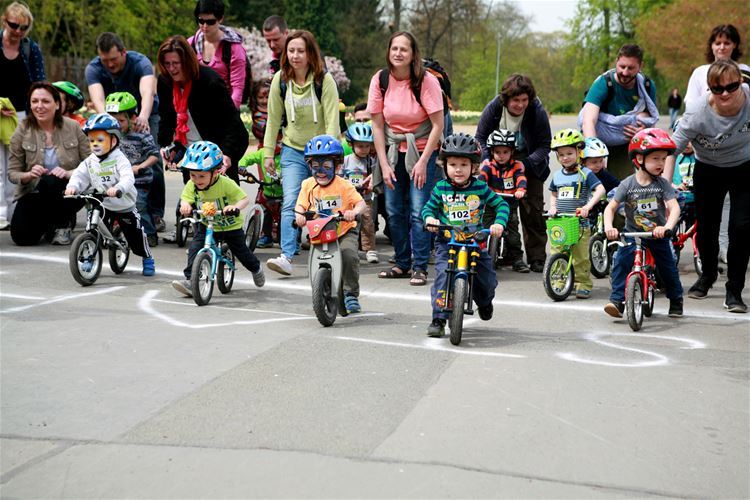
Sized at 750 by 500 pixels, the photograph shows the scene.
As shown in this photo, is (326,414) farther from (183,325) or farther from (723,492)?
(183,325)

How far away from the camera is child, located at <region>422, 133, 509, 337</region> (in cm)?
745

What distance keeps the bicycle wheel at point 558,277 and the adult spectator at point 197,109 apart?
3.28 meters

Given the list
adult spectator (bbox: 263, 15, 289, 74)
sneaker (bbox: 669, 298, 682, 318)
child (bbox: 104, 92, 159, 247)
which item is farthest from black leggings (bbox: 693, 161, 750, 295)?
child (bbox: 104, 92, 159, 247)

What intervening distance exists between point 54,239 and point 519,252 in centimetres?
503

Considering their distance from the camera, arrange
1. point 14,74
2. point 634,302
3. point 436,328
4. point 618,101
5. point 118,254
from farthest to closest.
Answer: point 14,74
point 618,101
point 118,254
point 634,302
point 436,328

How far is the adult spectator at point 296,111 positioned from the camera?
31.3ft

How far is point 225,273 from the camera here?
360 inches

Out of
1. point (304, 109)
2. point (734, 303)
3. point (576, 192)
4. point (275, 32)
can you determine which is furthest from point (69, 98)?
point (734, 303)

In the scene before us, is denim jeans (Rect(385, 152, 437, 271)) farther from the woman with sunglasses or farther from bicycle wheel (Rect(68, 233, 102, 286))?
bicycle wheel (Rect(68, 233, 102, 286))

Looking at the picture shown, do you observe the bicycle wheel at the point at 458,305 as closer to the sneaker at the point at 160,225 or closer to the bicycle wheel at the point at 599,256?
the bicycle wheel at the point at 599,256

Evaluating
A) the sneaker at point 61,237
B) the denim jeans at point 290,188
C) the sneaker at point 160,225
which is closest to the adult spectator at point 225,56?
the denim jeans at point 290,188

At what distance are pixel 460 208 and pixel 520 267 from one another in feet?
10.9

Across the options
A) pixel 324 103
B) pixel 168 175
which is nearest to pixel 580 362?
pixel 324 103

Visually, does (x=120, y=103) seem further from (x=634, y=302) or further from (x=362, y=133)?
(x=634, y=302)
